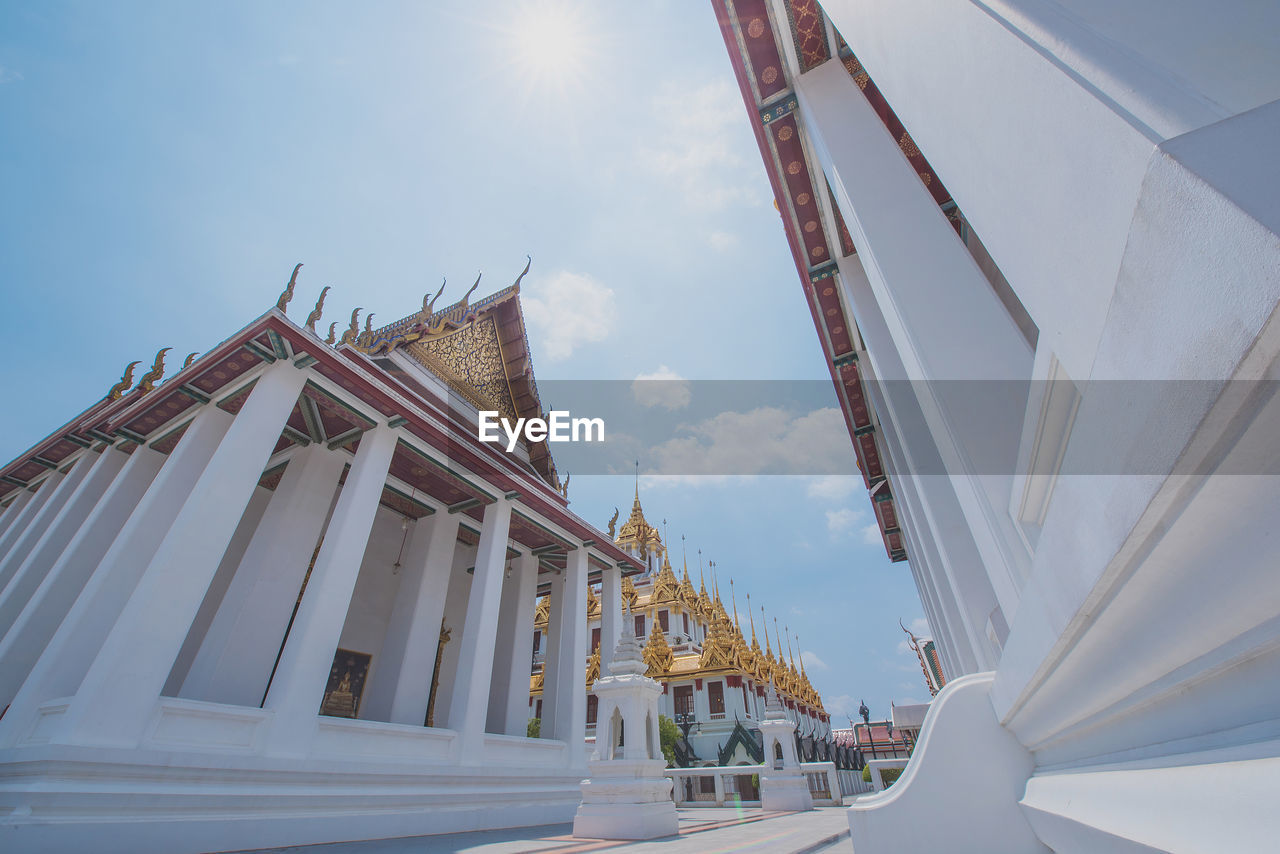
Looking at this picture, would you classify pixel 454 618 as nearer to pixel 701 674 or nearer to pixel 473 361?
pixel 473 361

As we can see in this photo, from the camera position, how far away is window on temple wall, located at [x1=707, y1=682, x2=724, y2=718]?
17172mm

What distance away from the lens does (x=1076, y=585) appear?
69cm

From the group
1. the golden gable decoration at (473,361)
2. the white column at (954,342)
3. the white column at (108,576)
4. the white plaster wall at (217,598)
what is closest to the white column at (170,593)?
the white column at (108,576)

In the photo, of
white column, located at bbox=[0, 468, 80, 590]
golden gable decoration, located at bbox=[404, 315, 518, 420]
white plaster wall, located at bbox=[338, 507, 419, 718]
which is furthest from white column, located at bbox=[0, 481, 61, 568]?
golden gable decoration, located at bbox=[404, 315, 518, 420]

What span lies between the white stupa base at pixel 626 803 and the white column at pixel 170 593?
3.62 meters

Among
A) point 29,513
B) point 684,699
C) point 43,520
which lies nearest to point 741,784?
point 684,699

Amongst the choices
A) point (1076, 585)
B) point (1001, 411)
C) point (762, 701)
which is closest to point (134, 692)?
A: point (1076, 585)

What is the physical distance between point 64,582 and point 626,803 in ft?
20.5

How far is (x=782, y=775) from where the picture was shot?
8.64m

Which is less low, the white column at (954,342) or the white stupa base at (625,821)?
the white column at (954,342)

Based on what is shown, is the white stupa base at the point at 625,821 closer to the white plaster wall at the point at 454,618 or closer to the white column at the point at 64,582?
the white plaster wall at the point at 454,618

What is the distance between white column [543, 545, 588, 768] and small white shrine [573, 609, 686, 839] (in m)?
1.88

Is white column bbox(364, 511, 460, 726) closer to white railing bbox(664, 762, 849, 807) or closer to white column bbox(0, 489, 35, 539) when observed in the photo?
white railing bbox(664, 762, 849, 807)

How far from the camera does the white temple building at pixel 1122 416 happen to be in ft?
1.19
